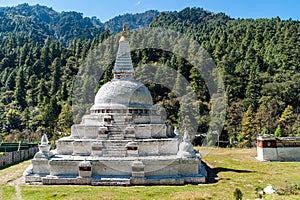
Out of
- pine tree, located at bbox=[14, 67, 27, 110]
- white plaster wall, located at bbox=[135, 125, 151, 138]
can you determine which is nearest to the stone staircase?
white plaster wall, located at bbox=[135, 125, 151, 138]

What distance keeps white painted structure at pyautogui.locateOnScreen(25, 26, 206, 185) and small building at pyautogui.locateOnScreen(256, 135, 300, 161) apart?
8.25 metres

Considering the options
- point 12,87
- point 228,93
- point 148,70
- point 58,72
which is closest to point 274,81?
point 228,93

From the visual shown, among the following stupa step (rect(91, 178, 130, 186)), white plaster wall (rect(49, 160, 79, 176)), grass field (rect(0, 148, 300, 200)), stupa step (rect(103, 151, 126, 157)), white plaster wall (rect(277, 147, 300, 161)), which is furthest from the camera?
white plaster wall (rect(277, 147, 300, 161))

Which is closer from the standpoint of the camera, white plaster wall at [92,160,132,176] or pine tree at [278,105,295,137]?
white plaster wall at [92,160,132,176]

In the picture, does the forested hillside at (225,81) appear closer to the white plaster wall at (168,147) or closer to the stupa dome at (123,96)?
the stupa dome at (123,96)

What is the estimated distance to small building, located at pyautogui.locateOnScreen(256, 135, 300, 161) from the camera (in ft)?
91.7

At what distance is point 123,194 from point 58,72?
2390 inches

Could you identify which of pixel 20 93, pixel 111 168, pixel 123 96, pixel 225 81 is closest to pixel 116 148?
pixel 111 168

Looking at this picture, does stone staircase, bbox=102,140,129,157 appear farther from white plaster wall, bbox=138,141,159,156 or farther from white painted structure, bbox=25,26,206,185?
white plaster wall, bbox=138,141,159,156

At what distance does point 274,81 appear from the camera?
51906 millimetres

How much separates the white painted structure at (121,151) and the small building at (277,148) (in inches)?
325

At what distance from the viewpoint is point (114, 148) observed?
2127 cm

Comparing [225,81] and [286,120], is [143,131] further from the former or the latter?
[225,81]

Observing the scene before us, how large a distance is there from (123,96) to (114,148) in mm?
4755
